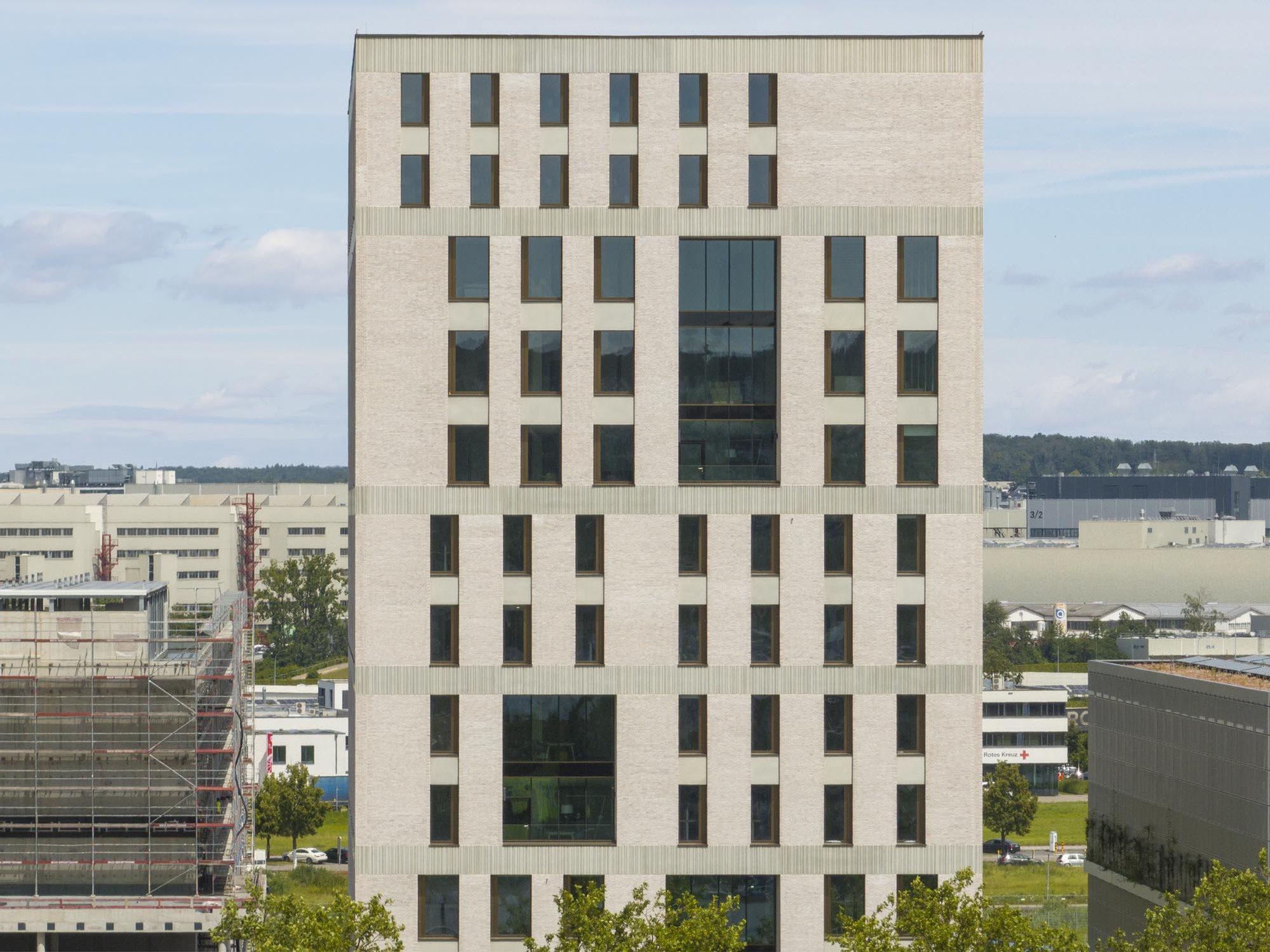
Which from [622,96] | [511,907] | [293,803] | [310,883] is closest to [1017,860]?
[310,883]

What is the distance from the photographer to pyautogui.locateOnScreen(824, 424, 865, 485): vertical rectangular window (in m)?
52.9

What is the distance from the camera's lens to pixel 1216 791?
60438mm

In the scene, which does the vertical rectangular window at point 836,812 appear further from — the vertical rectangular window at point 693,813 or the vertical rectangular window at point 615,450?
the vertical rectangular window at point 615,450

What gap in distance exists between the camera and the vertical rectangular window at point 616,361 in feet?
173

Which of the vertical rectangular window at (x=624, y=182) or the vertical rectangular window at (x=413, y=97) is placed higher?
the vertical rectangular window at (x=413, y=97)

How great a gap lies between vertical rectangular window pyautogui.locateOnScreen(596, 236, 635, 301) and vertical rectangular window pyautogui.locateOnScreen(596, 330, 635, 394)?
46.7 inches

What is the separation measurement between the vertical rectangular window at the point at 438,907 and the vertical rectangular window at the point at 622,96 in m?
24.8

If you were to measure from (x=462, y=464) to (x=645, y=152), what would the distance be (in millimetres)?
11646

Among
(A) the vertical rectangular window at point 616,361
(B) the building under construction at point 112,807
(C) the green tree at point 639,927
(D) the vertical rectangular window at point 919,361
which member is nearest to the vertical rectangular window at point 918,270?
(D) the vertical rectangular window at point 919,361

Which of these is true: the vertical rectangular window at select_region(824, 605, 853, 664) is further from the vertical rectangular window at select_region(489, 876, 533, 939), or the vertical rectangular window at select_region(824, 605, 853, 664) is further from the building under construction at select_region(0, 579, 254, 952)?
the building under construction at select_region(0, 579, 254, 952)

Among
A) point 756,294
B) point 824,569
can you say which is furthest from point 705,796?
point 756,294

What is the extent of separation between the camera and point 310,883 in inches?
4424

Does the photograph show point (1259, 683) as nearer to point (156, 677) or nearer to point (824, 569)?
point (824, 569)

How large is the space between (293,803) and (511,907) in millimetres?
74756
